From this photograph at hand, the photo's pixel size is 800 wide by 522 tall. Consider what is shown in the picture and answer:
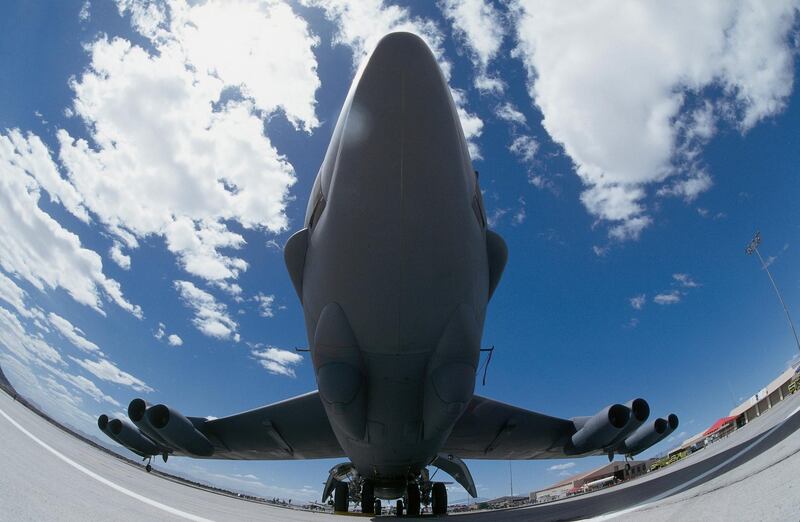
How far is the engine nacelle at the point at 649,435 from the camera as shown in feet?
23.2

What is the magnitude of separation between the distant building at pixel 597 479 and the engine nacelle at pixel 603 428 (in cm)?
3089

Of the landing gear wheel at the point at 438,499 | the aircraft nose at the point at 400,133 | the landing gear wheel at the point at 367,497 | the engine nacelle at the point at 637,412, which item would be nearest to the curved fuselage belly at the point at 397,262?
the aircraft nose at the point at 400,133

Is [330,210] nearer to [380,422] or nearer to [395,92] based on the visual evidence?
[395,92]

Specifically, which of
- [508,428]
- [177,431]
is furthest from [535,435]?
[177,431]

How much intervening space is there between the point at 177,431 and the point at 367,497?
4039mm

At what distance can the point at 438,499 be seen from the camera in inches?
300

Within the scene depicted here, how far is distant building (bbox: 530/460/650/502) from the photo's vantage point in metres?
34.2

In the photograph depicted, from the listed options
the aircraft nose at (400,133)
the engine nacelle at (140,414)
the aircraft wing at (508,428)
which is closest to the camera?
the aircraft nose at (400,133)

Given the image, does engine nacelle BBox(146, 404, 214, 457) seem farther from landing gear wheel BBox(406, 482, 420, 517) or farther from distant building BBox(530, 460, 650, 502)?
distant building BBox(530, 460, 650, 502)

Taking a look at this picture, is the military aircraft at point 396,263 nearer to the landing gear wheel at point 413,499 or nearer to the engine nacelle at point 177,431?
the landing gear wheel at point 413,499

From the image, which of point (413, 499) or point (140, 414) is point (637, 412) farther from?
point (140, 414)

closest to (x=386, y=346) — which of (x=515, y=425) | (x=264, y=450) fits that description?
(x=515, y=425)

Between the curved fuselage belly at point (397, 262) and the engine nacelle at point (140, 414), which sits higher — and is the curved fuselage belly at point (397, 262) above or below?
above

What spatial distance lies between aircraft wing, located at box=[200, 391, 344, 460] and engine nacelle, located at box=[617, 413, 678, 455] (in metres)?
6.76
